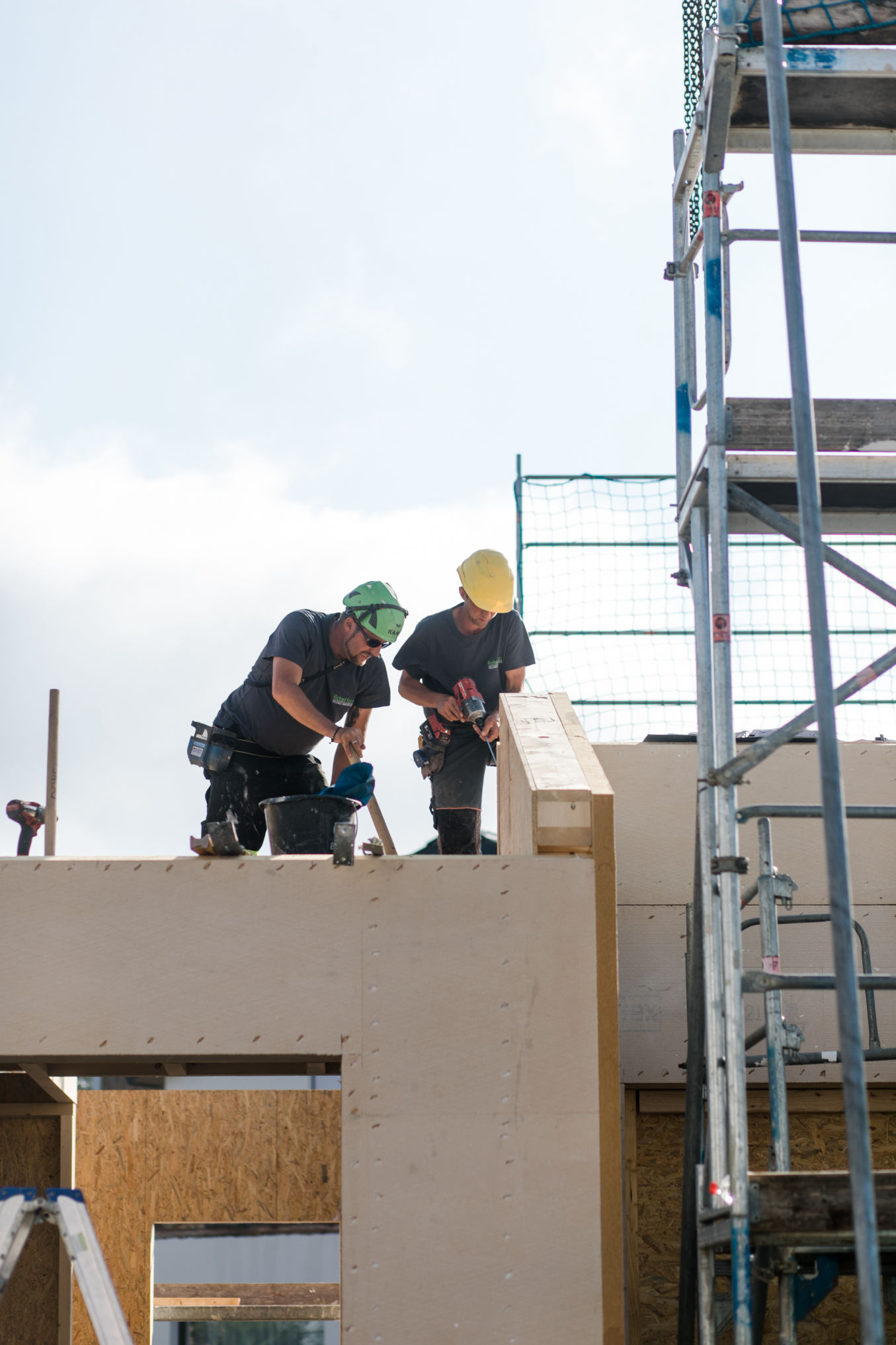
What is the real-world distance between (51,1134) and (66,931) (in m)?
3.04

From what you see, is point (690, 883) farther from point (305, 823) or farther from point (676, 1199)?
point (305, 823)

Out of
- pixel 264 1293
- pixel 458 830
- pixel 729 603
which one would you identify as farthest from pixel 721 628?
pixel 264 1293

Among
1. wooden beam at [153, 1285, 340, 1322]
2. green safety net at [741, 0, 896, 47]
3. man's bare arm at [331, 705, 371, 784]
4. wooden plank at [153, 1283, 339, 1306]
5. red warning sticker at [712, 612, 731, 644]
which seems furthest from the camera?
wooden plank at [153, 1283, 339, 1306]

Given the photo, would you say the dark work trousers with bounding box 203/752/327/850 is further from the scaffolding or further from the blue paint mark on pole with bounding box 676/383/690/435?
the blue paint mark on pole with bounding box 676/383/690/435

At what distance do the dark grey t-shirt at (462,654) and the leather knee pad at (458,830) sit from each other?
1.87 ft

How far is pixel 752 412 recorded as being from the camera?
433 centimetres

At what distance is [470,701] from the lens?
695 cm

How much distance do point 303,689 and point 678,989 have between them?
221cm

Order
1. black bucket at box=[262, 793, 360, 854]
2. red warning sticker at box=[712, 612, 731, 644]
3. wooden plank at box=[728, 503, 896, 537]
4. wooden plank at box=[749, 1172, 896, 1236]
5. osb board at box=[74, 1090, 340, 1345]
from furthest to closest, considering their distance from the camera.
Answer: osb board at box=[74, 1090, 340, 1345], black bucket at box=[262, 793, 360, 854], wooden plank at box=[728, 503, 896, 537], red warning sticker at box=[712, 612, 731, 644], wooden plank at box=[749, 1172, 896, 1236]

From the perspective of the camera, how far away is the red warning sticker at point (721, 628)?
13.4 feet

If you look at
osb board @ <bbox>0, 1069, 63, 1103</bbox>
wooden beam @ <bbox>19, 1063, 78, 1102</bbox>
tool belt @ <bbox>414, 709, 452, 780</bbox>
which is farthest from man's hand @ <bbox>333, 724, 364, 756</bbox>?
osb board @ <bbox>0, 1069, 63, 1103</bbox>

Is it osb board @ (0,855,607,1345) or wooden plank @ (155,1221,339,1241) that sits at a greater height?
osb board @ (0,855,607,1345)

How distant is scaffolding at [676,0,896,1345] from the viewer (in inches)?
130

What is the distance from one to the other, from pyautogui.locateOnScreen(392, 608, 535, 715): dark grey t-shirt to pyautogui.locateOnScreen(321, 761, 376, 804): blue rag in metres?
1.64
